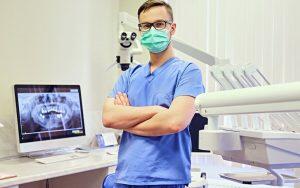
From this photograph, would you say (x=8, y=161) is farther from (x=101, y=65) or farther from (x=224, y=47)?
(x=224, y=47)

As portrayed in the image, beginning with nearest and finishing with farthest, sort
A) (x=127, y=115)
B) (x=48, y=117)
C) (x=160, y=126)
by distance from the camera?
1. (x=160, y=126)
2. (x=127, y=115)
3. (x=48, y=117)

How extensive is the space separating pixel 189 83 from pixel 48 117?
141 cm

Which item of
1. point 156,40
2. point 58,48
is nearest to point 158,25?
point 156,40

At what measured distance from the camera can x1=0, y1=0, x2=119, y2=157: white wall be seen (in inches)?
101

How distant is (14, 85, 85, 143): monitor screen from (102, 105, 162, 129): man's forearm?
3.33 ft

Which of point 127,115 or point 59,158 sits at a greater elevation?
point 127,115

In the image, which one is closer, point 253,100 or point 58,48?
point 253,100

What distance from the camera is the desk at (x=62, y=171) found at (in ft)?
6.19

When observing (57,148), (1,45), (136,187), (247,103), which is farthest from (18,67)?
(247,103)

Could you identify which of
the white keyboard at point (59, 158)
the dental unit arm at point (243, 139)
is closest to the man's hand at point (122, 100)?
the dental unit arm at point (243, 139)

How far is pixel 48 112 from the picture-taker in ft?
8.37

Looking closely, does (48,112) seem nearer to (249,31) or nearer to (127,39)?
(127,39)

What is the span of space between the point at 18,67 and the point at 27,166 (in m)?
0.79

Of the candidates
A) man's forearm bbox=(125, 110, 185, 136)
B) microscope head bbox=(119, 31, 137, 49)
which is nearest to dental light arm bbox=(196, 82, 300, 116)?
man's forearm bbox=(125, 110, 185, 136)
